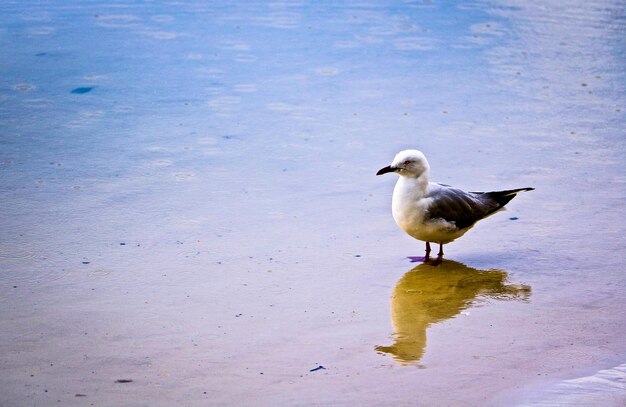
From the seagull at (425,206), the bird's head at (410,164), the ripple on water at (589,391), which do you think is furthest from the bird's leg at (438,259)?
the ripple on water at (589,391)

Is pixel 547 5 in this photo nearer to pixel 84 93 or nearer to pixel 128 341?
pixel 84 93

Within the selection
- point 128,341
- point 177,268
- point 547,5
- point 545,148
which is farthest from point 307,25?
point 128,341

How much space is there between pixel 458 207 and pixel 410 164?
405mm

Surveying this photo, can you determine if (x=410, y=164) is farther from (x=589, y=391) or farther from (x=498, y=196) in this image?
(x=589, y=391)

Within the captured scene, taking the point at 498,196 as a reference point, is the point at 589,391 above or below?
below

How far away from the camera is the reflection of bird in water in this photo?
470cm

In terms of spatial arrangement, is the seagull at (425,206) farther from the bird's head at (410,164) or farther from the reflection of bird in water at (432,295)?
the reflection of bird in water at (432,295)

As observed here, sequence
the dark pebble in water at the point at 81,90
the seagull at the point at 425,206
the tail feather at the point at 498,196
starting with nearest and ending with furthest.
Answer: the seagull at the point at 425,206 → the tail feather at the point at 498,196 → the dark pebble in water at the point at 81,90

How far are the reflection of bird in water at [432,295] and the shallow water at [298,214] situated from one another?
16 mm

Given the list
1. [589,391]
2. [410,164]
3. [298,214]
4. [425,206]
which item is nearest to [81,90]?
[298,214]

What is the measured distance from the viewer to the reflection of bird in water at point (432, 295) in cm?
470

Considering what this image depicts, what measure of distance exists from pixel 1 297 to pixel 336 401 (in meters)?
1.99

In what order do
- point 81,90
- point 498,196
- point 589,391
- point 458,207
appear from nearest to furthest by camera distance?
point 589,391 → point 458,207 → point 498,196 → point 81,90

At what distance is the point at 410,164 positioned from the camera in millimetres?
5562
